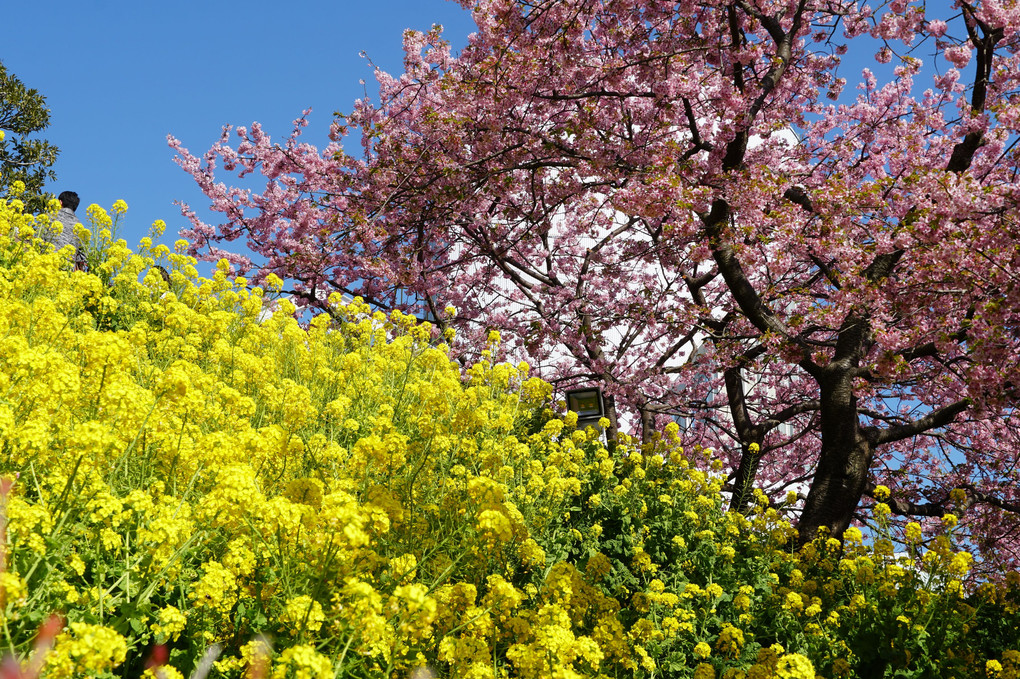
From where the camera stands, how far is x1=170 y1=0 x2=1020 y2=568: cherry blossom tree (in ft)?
27.4

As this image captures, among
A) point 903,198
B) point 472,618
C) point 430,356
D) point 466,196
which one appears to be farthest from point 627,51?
point 472,618

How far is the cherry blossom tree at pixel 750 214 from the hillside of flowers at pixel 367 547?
2.49 metres

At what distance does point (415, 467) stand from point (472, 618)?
1441 mm

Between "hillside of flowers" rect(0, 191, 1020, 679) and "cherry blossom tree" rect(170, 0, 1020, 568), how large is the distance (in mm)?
2490

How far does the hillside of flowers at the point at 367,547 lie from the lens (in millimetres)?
3326

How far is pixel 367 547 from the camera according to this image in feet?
13.1

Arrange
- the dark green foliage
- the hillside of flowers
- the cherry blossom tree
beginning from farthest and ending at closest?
the dark green foliage < the cherry blossom tree < the hillside of flowers

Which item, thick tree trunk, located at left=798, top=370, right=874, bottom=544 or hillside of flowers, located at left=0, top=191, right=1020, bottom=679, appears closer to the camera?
hillside of flowers, located at left=0, top=191, right=1020, bottom=679

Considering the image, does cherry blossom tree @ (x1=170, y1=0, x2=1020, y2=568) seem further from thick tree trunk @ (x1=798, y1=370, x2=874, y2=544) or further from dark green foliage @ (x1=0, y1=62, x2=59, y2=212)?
dark green foliage @ (x1=0, y1=62, x2=59, y2=212)

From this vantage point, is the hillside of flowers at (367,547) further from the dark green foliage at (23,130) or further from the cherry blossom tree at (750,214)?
the dark green foliage at (23,130)

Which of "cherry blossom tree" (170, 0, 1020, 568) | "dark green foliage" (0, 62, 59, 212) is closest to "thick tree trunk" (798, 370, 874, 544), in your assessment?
"cherry blossom tree" (170, 0, 1020, 568)

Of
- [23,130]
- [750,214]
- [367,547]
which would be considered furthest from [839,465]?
[23,130]

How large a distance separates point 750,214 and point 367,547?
6847 millimetres

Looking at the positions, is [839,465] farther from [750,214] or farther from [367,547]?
[367,547]
